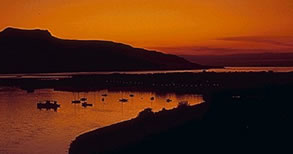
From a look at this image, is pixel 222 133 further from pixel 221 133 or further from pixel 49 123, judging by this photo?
pixel 49 123

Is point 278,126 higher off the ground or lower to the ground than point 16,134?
higher

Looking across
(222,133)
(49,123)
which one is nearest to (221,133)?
(222,133)

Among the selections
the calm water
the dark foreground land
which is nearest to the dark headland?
the dark foreground land

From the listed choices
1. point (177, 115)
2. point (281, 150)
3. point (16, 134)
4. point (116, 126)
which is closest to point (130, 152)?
point (281, 150)

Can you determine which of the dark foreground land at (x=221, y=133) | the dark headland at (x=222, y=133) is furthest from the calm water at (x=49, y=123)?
the dark headland at (x=222, y=133)

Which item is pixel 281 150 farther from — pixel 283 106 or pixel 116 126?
pixel 116 126

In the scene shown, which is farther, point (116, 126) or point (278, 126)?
point (116, 126)

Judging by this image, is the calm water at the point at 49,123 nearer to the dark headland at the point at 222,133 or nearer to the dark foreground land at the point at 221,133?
the dark foreground land at the point at 221,133

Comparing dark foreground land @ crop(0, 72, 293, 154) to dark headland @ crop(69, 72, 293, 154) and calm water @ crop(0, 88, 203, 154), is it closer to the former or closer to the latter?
dark headland @ crop(69, 72, 293, 154)

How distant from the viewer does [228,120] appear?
28.7 metres

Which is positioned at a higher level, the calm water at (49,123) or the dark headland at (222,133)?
the dark headland at (222,133)

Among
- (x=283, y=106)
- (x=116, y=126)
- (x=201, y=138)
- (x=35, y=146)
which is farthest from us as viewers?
(x=116, y=126)

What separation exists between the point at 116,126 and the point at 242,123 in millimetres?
17609

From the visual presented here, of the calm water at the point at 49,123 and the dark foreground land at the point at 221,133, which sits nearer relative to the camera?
the dark foreground land at the point at 221,133
